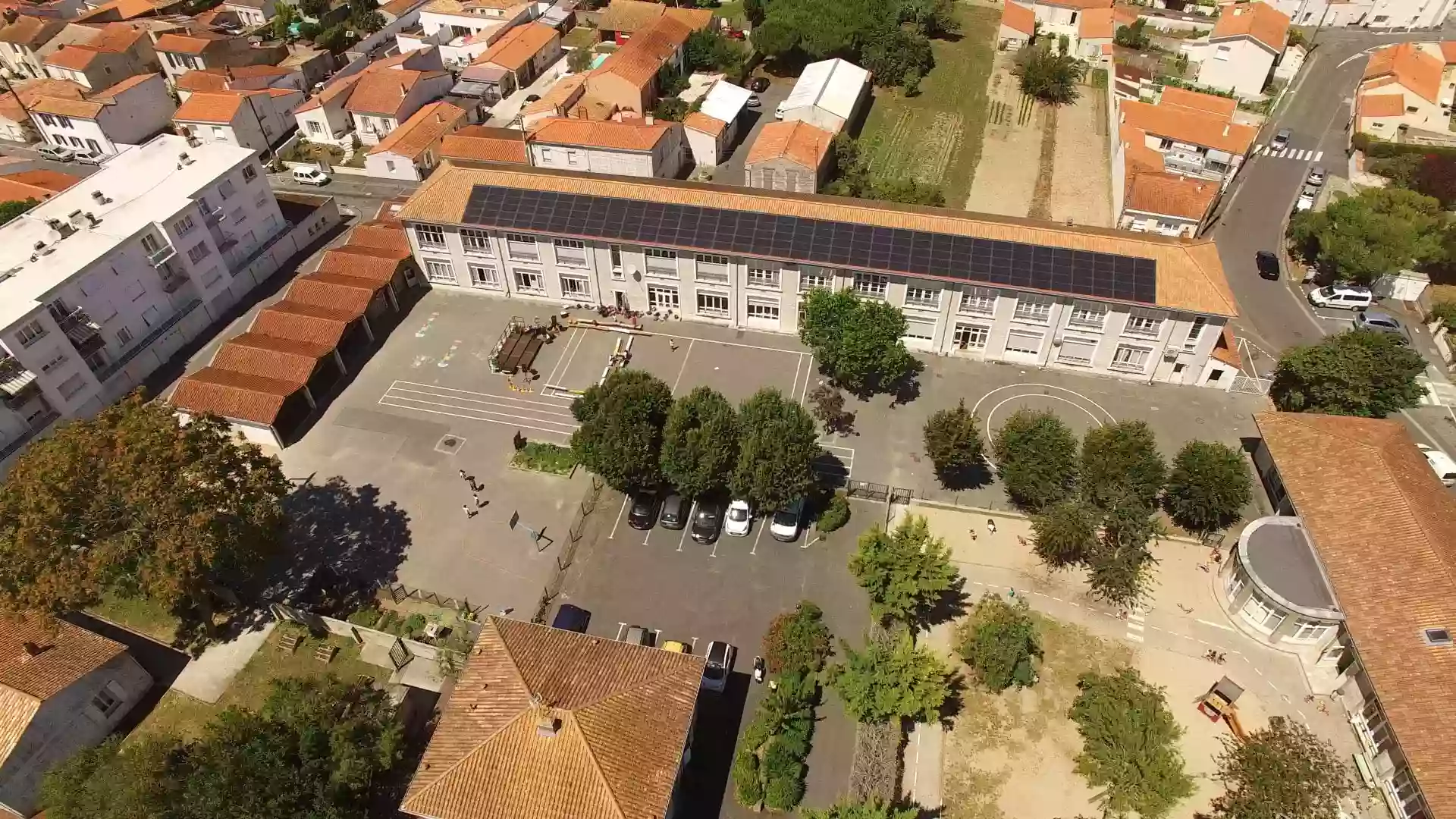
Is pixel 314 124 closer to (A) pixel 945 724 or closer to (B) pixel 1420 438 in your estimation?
(A) pixel 945 724

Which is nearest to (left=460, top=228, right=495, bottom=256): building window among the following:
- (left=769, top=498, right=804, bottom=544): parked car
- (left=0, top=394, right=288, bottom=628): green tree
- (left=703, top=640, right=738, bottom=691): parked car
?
(left=0, top=394, right=288, bottom=628): green tree

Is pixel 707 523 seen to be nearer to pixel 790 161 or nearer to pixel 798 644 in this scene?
pixel 798 644

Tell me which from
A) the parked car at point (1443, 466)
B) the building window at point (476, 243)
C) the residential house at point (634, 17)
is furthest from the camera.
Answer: the residential house at point (634, 17)

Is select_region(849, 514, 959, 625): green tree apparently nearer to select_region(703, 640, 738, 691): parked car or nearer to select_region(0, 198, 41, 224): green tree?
select_region(703, 640, 738, 691): parked car

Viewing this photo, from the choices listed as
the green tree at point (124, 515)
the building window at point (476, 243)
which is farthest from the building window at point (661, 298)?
the green tree at point (124, 515)

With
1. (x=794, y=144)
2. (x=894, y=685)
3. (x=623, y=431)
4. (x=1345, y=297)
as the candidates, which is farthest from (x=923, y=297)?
(x=1345, y=297)

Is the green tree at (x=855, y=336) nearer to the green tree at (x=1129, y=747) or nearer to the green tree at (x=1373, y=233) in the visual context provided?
the green tree at (x=1129, y=747)

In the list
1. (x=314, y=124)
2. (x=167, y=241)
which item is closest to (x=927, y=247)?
(x=167, y=241)
